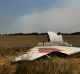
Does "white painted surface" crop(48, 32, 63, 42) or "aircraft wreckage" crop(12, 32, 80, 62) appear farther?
"white painted surface" crop(48, 32, 63, 42)

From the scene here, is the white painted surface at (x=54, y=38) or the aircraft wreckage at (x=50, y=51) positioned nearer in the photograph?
the aircraft wreckage at (x=50, y=51)

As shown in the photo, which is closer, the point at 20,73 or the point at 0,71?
the point at 20,73

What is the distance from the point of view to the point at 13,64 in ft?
41.9

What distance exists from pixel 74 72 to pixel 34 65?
1416mm

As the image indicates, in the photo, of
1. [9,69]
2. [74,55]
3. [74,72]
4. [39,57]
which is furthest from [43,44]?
[74,72]

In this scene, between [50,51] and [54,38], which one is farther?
[54,38]

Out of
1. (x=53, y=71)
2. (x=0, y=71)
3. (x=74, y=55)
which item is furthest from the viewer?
(x=74, y=55)

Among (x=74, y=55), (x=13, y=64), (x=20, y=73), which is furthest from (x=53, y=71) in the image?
(x=74, y=55)

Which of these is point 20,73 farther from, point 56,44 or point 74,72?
point 56,44

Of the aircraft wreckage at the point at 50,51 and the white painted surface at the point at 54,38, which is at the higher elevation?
the white painted surface at the point at 54,38

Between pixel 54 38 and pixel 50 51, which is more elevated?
pixel 54 38

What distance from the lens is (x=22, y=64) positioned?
10.0 m

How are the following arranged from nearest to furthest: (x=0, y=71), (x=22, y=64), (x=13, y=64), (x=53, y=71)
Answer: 1. (x=53, y=71)
2. (x=22, y=64)
3. (x=0, y=71)
4. (x=13, y=64)

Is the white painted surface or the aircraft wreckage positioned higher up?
the white painted surface
